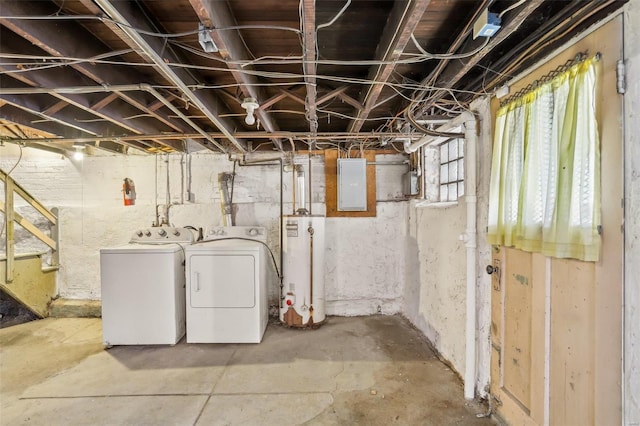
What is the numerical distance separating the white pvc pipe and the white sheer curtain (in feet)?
0.94

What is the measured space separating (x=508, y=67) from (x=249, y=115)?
61.6 inches

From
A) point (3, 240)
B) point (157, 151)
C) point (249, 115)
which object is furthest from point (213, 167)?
point (3, 240)

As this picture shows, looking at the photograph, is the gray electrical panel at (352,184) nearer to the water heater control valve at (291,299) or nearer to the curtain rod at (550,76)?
the water heater control valve at (291,299)

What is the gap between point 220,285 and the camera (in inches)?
111

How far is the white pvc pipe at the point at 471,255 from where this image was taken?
1.98 metres

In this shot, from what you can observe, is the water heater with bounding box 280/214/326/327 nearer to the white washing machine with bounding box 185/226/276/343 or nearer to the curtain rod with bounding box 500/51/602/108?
the white washing machine with bounding box 185/226/276/343

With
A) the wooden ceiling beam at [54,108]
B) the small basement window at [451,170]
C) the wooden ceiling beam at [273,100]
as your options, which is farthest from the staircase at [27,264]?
the small basement window at [451,170]

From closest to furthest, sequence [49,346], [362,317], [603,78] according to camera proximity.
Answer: [603,78] → [49,346] → [362,317]

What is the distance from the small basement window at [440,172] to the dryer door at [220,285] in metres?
1.99

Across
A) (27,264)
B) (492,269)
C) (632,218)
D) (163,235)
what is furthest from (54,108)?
(632,218)

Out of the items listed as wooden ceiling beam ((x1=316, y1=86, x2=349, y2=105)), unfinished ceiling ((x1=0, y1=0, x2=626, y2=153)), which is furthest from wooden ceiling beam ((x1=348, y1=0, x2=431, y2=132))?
wooden ceiling beam ((x1=316, y1=86, x2=349, y2=105))

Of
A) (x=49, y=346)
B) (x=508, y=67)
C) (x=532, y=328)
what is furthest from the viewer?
(x=49, y=346)

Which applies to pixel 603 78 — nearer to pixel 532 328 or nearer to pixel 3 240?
pixel 532 328

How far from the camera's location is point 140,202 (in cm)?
368
